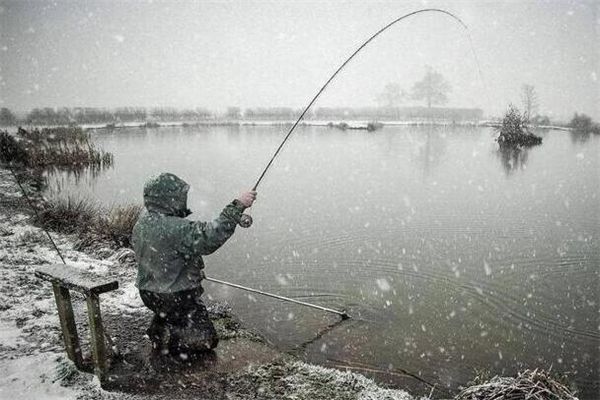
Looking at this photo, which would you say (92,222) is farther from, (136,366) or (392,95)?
(392,95)

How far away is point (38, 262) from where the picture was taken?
7.25m

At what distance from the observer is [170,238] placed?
3.74 m

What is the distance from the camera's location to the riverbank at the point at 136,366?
154 inches

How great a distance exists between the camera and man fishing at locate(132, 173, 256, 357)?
3.63 meters

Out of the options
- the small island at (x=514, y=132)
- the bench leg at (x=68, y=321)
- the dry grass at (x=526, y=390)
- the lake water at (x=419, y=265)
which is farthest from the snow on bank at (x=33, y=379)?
the small island at (x=514, y=132)

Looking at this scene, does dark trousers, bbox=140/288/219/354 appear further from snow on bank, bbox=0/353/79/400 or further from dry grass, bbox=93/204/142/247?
dry grass, bbox=93/204/142/247

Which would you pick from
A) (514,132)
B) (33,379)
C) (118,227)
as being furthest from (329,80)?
(514,132)

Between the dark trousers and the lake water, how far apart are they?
1.58 m

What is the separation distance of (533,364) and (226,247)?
646cm

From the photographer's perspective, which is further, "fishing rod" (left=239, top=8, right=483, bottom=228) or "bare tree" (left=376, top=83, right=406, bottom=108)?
"bare tree" (left=376, top=83, right=406, bottom=108)

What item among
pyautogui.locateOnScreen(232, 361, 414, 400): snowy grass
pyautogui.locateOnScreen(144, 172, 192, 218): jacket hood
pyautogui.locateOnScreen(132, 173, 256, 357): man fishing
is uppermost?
pyautogui.locateOnScreen(144, 172, 192, 218): jacket hood

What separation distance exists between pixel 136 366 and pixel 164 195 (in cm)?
183

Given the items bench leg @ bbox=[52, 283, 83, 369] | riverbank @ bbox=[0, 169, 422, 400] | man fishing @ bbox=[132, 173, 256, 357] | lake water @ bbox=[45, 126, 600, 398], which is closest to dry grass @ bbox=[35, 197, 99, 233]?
lake water @ bbox=[45, 126, 600, 398]

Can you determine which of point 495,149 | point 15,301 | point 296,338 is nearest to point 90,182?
point 15,301
